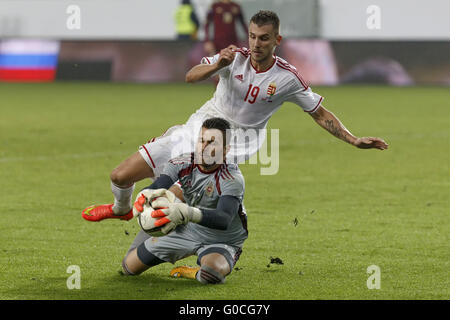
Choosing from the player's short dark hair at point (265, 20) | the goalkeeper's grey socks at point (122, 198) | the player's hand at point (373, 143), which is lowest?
the goalkeeper's grey socks at point (122, 198)

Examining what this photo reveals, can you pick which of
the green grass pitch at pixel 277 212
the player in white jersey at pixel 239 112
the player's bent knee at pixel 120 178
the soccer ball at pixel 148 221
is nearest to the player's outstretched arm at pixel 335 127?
the player in white jersey at pixel 239 112

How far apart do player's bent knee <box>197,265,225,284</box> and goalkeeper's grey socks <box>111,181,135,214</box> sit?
3.90 ft

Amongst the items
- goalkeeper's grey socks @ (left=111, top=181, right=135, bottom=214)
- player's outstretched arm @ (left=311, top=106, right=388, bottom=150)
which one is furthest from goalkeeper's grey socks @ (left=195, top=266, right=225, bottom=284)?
player's outstretched arm @ (left=311, top=106, right=388, bottom=150)

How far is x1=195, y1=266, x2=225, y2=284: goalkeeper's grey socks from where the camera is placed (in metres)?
5.59

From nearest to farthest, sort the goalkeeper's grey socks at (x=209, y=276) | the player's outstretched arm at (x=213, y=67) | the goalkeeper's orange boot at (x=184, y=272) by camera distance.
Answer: the goalkeeper's grey socks at (x=209, y=276), the player's outstretched arm at (x=213, y=67), the goalkeeper's orange boot at (x=184, y=272)

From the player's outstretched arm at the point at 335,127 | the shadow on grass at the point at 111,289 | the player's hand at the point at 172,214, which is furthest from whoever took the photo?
the player's outstretched arm at the point at 335,127

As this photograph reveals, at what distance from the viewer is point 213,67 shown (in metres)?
5.90

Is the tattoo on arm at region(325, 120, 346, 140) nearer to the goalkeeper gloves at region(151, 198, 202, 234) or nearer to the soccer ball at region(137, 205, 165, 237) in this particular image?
the goalkeeper gloves at region(151, 198, 202, 234)

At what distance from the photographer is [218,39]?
19.1 meters

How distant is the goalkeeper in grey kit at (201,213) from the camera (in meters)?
5.30

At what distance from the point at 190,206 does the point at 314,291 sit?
0.88m

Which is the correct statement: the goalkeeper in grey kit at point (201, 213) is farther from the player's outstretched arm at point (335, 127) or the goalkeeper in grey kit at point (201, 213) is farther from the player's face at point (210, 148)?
the player's outstretched arm at point (335, 127)

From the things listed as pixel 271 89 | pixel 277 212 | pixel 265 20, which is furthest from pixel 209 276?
pixel 277 212
